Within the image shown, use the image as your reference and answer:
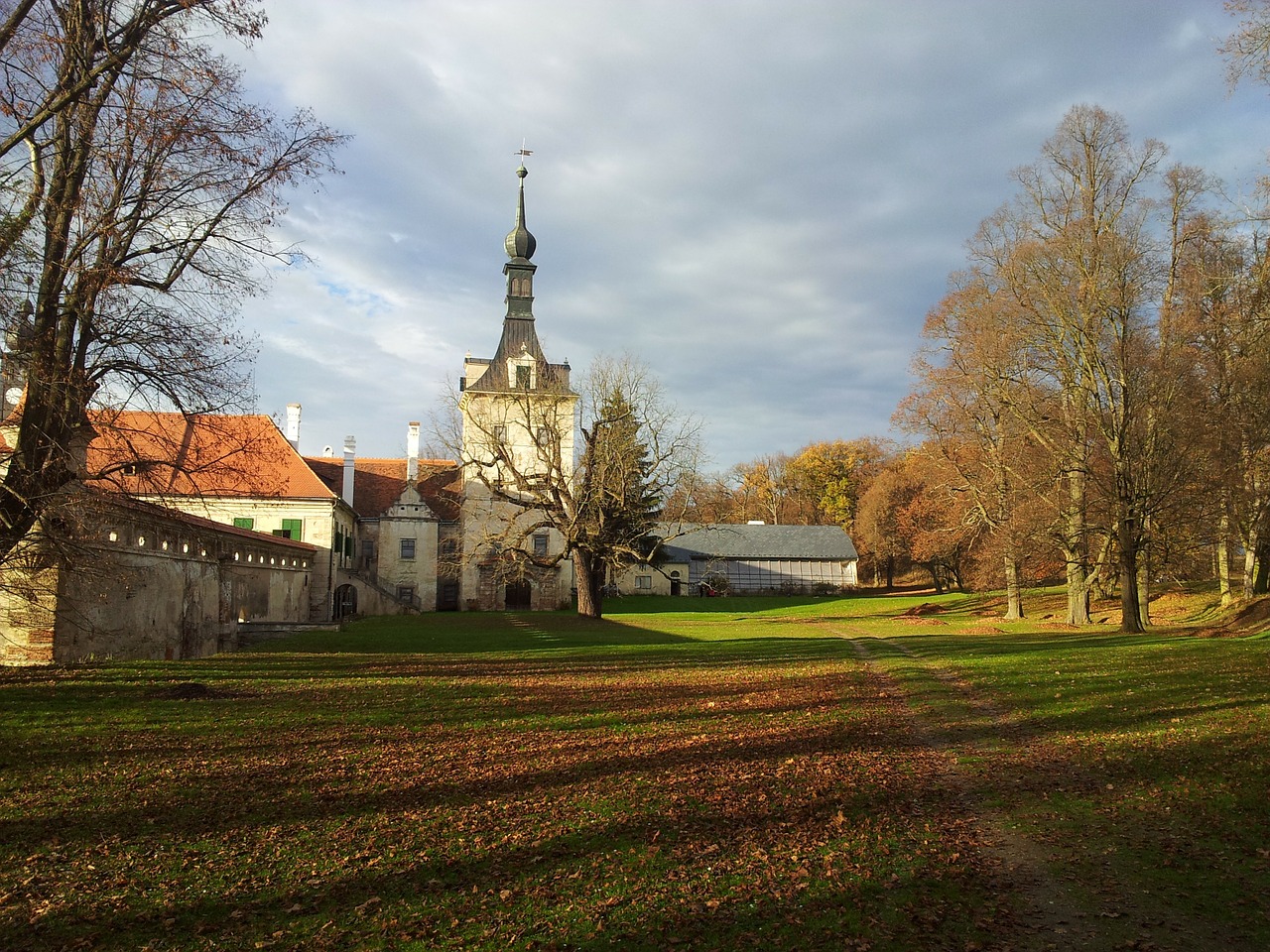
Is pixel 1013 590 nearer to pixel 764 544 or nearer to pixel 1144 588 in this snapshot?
pixel 1144 588

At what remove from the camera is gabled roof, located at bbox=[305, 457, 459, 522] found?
46.5 m

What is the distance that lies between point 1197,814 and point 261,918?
22.5ft

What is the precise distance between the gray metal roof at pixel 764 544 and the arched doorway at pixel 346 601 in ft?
89.6

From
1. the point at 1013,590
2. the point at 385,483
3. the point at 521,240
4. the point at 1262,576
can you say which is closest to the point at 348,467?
the point at 385,483

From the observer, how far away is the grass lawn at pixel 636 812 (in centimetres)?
476

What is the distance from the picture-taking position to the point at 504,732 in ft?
32.1

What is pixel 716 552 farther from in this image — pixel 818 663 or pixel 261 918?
pixel 261 918

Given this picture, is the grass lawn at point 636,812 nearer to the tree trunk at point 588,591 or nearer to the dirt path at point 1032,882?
the dirt path at point 1032,882

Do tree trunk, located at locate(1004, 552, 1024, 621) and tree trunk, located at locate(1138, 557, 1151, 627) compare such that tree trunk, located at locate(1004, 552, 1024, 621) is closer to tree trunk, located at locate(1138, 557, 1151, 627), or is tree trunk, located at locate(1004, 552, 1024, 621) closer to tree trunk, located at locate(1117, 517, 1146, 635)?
tree trunk, located at locate(1138, 557, 1151, 627)

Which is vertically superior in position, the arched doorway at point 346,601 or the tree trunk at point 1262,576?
the tree trunk at point 1262,576

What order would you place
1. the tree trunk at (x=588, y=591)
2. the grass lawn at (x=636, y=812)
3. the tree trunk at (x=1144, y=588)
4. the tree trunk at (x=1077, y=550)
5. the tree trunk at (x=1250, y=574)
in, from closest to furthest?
the grass lawn at (x=636, y=812), the tree trunk at (x=1077, y=550), the tree trunk at (x=1144, y=588), the tree trunk at (x=1250, y=574), the tree trunk at (x=588, y=591)

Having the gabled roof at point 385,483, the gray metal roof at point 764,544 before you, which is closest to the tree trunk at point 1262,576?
the gabled roof at point 385,483

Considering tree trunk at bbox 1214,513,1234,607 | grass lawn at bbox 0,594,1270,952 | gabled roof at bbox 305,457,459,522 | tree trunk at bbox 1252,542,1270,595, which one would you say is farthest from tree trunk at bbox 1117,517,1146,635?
gabled roof at bbox 305,457,459,522

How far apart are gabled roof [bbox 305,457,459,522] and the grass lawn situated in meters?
33.4
